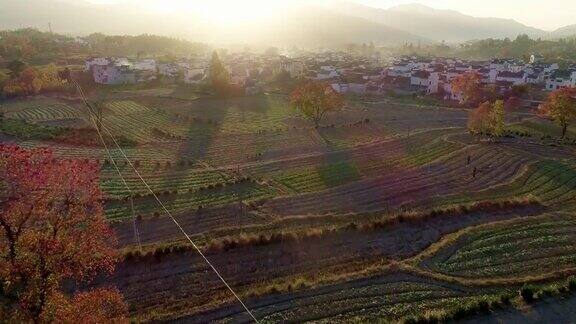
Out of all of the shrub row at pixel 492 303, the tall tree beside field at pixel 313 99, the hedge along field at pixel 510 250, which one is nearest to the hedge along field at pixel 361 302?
the shrub row at pixel 492 303

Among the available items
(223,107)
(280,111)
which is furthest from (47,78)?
(280,111)

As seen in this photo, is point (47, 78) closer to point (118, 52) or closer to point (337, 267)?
point (337, 267)

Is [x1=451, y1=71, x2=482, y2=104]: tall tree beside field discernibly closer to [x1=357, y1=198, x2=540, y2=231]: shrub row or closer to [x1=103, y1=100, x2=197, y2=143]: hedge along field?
[x1=103, y1=100, x2=197, y2=143]: hedge along field

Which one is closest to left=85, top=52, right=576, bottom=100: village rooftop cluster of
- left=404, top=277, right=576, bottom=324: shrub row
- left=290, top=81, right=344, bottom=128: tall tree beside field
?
left=290, top=81, right=344, bottom=128: tall tree beside field

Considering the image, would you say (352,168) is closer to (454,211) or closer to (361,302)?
(454,211)

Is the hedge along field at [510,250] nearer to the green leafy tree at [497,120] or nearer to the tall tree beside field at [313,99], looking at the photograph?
the green leafy tree at [497,120]

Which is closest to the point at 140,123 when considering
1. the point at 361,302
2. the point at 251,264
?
the point at 251,264
